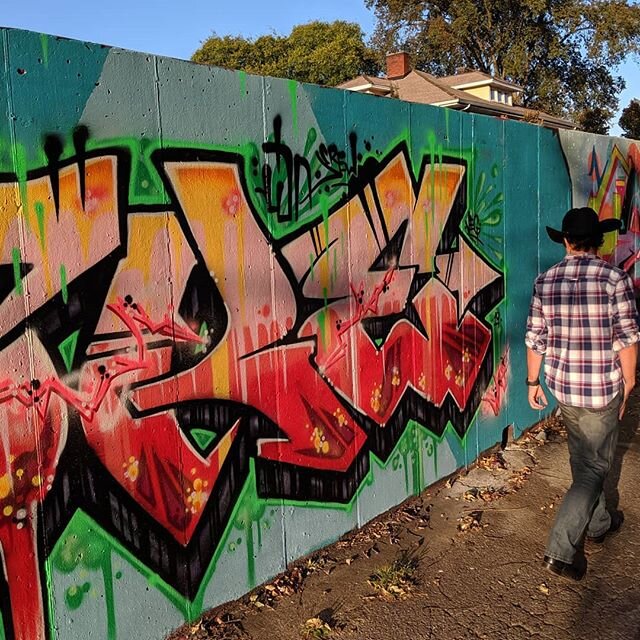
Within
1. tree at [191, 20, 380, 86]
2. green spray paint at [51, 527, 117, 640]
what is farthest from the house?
green spray paint at [51, 527, 117, 640]

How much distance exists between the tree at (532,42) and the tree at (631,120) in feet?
12.7

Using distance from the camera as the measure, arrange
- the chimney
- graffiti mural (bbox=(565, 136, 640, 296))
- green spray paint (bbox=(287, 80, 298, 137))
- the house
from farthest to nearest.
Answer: the chimney
the house
graffiti mural (bbox=(565, 136, 640, 296))
green spray paint (bbox=(287, 80, 298, 137))

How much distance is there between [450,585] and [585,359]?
1.38 m

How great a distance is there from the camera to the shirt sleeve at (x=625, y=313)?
3.67 metres

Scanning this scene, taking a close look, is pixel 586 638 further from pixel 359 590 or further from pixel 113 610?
pixel 113 610

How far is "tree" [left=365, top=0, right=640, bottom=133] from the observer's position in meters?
37.6

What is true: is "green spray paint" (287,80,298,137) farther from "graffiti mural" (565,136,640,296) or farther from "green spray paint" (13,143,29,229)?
"graffiti mural" (565,136,640,296)

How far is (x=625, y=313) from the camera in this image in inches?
145

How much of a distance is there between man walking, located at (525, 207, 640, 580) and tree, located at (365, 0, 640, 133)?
124 feet

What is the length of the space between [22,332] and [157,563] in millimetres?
1179

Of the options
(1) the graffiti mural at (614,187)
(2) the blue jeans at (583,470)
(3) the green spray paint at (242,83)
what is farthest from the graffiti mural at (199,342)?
(1) the graffiti mural at (614,187)

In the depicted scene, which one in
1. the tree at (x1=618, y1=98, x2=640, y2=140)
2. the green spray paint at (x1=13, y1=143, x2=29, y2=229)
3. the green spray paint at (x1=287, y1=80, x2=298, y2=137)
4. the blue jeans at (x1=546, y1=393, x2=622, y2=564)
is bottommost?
the blue jeans at (x1=546, y1=393, x2=622, y2=564)

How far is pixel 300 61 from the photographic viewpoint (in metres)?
45.3

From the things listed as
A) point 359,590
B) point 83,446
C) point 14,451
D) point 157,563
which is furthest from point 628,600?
point 14,451
